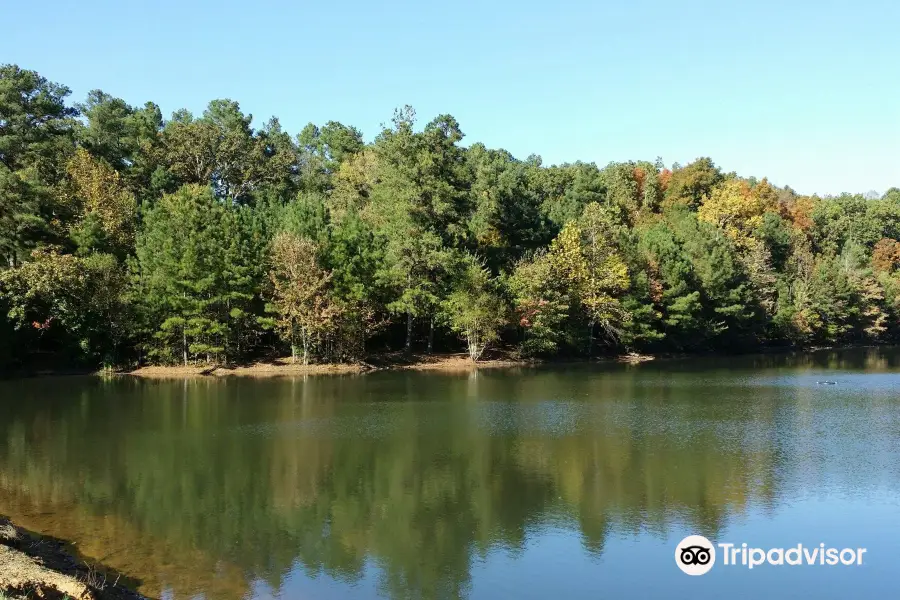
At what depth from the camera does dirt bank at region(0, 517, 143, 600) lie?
30.4 ft

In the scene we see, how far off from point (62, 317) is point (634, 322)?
39828 mm

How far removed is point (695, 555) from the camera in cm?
1353

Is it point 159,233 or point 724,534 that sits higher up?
point 159,233

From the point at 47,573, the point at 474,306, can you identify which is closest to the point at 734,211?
the point at 474,306

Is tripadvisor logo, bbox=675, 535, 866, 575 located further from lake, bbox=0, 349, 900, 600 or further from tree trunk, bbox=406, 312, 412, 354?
tree trunk, bbox=406, 312, 412, 354

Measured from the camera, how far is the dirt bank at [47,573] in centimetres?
927

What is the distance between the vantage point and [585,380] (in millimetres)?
41688

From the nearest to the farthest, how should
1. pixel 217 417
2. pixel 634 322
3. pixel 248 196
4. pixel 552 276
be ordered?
pixel 217 417 < pixel 552 276 < pixel 634 322 < pixel 248 196

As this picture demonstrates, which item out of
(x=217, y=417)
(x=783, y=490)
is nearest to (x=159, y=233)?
(x=217, y=417)

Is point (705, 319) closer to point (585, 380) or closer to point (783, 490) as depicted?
point (585, 380)

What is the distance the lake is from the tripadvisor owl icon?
0.25 meters

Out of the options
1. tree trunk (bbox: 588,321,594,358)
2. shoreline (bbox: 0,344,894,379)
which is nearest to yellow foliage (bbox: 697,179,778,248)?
shoreline (bbox: 0,344,894,379)

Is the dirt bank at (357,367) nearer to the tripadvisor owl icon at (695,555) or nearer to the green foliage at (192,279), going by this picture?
the green foliage at (192,279)

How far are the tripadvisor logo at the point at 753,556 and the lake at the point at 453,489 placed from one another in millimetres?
255
